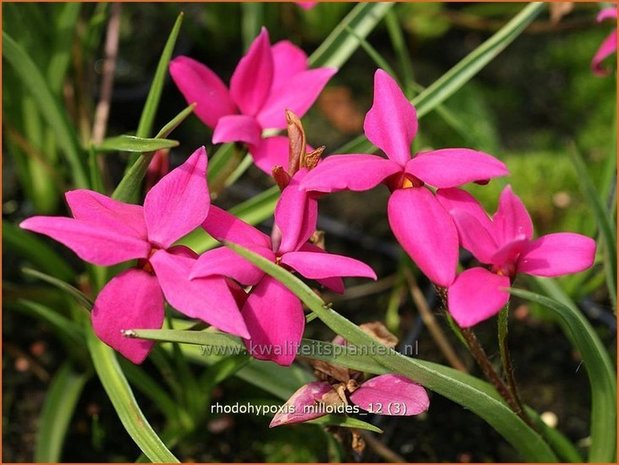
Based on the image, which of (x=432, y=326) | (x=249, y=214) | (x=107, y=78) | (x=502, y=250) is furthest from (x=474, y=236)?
(x=107, y=78)

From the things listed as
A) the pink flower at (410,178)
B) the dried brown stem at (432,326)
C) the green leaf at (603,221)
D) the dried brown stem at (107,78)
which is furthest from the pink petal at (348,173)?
the dried brown stem at (107,78)

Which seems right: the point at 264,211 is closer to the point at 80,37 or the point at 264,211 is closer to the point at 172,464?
the point at 172,464

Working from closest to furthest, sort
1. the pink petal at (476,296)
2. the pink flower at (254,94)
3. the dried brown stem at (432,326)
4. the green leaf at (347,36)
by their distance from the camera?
the pink petal at (476,296) < the pink flower at (254,94) < the green leaf at (347,36) < the dried brown stem at (432,326)

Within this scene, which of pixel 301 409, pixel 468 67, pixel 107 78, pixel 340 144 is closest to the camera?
pixel 301 409

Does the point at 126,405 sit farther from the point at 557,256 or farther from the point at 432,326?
the point at 432,326

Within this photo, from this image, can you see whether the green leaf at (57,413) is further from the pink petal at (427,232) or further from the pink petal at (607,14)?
the pink petal at (607,14)

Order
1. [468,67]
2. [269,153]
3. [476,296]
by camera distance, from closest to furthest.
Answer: [476,296], [269,153], [468,67]
